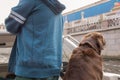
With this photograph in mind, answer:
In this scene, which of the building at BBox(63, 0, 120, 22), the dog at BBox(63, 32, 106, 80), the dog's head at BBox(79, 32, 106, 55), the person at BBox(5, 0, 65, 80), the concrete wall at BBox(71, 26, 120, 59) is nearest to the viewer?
the person at BBox(5, 0, 65, 80)

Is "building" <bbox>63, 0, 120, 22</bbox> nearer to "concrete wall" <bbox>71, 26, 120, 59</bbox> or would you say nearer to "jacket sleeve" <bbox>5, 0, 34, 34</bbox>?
"concrete wall" <bbox>71, 26, 120, 59</bbox>

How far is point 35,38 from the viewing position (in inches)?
94.9

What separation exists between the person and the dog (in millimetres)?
559

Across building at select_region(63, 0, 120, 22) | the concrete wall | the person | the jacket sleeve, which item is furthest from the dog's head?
building at select_region(63, 0, 120, 22)

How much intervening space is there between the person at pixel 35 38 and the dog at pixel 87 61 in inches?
22.0

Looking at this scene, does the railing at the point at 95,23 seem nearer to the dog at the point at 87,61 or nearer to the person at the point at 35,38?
the dog at the point at 87,61

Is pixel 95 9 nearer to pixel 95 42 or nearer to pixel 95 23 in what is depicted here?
pixel 95 23

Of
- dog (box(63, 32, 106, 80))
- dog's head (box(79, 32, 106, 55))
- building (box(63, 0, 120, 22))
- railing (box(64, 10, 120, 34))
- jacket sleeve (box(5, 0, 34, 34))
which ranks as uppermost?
building (box(63, 0, 120, 22))

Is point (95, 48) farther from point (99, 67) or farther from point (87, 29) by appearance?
point (87, 29)

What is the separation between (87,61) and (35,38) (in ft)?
3.02

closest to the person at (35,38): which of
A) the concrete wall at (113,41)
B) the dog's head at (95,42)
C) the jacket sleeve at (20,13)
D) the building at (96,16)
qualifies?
the jacket sleeve at (20,13)

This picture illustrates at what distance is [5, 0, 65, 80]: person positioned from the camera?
2.38m

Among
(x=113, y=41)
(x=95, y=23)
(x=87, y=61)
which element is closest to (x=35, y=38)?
(x=87, y=61)

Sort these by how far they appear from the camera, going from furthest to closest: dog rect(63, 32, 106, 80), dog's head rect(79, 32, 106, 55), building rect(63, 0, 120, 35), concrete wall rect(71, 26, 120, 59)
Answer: building rect(63, 0, 120, 35)
concrete wall rect(71, 26, 120, 59)
dog's head rect(79, 32, 106, 55)
dog rect(63, 32, 106, 80)
